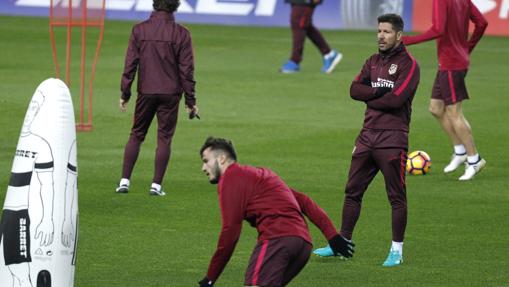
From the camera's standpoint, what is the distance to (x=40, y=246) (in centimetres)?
915

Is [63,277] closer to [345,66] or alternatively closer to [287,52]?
[345,66]

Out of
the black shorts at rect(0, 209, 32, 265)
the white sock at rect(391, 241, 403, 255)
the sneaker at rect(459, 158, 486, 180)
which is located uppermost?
the black shorts at rect(0, 209, 32, 265)

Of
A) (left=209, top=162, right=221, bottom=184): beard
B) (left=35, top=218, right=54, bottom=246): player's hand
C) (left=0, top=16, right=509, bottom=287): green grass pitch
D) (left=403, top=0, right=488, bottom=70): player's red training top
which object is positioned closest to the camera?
(left=209, top=162, right=221, bottom=184): beard

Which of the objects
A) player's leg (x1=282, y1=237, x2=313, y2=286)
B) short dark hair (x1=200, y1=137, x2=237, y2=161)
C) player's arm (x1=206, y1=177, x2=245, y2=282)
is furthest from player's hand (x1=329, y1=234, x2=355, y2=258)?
short dark hair (x1=200, y1=137, x2=237, y2=161)

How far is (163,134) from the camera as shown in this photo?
14.9m

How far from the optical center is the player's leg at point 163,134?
14703mm

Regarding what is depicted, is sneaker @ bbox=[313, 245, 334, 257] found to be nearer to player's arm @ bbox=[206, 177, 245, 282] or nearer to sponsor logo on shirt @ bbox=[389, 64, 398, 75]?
sponsor logo on shirt @ bbox=[389, 64, 398, 75]

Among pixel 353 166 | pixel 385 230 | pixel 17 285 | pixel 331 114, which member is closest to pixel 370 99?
pixel 353 166

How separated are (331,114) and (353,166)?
10272 millimetres

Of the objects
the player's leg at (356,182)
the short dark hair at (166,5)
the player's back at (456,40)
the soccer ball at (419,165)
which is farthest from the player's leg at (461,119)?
the player's leg at (356,182)

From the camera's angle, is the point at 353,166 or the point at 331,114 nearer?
the point at 353,166

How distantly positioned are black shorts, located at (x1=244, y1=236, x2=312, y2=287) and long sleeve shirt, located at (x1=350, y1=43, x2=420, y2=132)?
2888 mm

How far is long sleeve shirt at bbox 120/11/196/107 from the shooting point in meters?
14.5

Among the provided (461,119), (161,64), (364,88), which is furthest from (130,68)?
(461,119)
